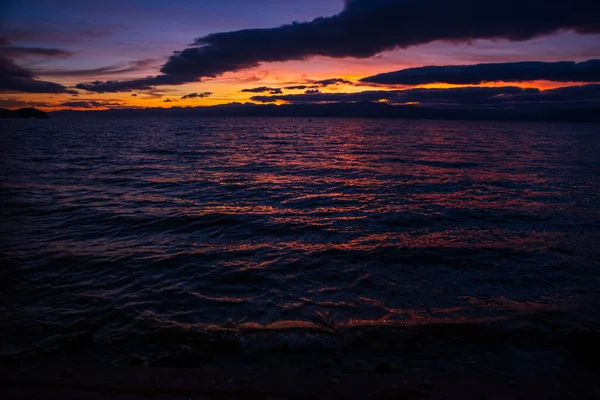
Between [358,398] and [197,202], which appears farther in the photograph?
[197,202]

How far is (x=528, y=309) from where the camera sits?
27.0ft

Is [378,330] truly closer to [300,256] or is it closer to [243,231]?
[300,256]

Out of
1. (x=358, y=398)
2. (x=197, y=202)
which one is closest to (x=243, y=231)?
(x=197, y=202)

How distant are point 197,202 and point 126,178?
11078 mm

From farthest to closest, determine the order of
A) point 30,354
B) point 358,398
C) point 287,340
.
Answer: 1. point 287,340
2. point 30,354
3. point 358,398

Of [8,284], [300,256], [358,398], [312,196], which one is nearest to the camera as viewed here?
[358,398]

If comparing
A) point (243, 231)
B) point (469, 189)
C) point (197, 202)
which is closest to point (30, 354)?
point (243, 231)

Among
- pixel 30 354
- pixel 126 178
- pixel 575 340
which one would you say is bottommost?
pixel 575 340

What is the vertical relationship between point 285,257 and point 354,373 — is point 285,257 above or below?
above

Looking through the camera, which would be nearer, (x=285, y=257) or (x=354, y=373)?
(x=354, y=373)

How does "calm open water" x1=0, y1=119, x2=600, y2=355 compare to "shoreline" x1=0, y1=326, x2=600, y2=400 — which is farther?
"calm open water" x1=0, y1=119, x2=600, y2=355

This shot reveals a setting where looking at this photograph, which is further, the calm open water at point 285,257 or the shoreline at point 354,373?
the calm open water at point 285,257

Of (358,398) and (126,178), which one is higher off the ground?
(126,178)

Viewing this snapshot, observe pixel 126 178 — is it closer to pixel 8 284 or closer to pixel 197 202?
pixel 197 202
